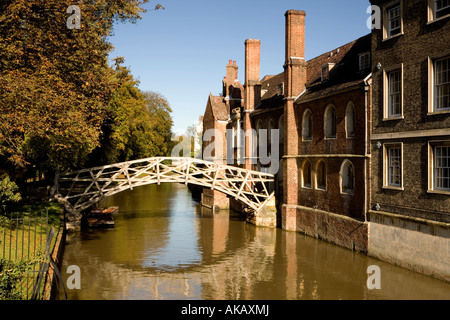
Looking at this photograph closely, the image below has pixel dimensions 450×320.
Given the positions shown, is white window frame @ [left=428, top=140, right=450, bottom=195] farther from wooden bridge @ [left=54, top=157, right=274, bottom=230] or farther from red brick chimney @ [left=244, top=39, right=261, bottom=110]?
red brick chimney @ [left=244, top=39, right=261, bottom=110]

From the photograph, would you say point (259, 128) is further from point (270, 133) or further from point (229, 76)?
point (229, 76)

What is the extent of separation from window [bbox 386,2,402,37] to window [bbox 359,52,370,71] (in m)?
2.62

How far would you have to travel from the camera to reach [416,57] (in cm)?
1691

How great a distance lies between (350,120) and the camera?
21.5 m

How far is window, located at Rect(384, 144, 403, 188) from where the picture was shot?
17.9 meters

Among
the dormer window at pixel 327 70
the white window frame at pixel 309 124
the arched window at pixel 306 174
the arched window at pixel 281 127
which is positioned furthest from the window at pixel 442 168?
the arched window at pixel 281 127

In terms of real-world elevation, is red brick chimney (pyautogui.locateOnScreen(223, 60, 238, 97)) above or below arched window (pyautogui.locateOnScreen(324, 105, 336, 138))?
above

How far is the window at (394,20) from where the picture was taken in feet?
59.0

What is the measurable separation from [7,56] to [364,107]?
14.5 meters

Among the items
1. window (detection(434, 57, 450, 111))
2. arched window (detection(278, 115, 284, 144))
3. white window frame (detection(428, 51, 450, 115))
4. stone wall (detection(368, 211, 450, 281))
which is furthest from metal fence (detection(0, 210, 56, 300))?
arched window (detection(278, 115, 284, 144))

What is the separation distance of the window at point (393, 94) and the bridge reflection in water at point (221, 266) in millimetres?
6272

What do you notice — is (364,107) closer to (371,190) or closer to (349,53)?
(371,190)

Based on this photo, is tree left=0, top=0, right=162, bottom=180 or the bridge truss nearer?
tree left=0, top=0, right=162, bottom=180
